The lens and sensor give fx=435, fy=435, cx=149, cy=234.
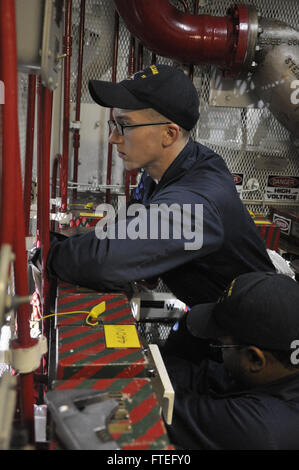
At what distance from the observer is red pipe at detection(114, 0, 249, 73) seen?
7.90ft

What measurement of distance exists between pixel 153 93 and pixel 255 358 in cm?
95

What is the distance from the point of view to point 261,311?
3.70ft

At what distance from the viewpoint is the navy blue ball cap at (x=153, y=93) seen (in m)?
1.54

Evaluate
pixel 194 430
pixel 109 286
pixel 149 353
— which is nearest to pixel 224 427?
pixel 194 430

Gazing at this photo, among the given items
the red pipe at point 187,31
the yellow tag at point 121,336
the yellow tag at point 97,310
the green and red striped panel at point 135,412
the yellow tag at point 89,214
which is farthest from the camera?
the yellow tag at point 89,214

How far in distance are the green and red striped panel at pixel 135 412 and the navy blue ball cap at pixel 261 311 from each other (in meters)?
0.35

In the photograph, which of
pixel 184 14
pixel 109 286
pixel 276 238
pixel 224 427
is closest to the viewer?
pixel 224 427

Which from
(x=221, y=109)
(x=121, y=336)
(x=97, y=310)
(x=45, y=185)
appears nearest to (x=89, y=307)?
(x=97, y=310)

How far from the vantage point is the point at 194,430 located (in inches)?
41.4

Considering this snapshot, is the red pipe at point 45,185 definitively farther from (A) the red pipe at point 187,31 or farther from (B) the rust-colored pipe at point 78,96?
(B) the rust-colored pipe at point 78,96

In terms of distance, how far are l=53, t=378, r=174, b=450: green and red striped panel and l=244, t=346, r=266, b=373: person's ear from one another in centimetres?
35

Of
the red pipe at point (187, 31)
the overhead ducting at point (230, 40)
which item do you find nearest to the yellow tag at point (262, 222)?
the overhead ducting at point (230, 40)

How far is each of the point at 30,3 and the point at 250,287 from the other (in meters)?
0.85
